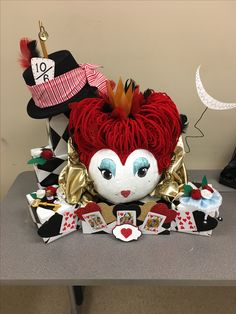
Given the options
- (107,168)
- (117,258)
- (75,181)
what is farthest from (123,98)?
(117,258)

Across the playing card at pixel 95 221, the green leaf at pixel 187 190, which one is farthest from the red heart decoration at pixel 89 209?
the green leaf at pixel 187 190

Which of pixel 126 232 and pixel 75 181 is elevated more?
pixel 75 181

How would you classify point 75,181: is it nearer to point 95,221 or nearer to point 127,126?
point 95,221

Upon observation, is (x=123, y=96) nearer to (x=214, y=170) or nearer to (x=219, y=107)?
(x=219, y=107)

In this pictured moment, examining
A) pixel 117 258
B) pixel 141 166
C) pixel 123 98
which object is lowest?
pixel 117 258

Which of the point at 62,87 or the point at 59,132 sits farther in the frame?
the point at 59,132

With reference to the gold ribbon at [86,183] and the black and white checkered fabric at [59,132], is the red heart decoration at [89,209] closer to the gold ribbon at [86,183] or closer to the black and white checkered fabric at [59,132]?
the gold ribbon at [86,183]

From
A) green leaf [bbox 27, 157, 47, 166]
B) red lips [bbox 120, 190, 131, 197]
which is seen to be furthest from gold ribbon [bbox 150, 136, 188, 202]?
green leaf [bbox 27, 157, 47, 166]

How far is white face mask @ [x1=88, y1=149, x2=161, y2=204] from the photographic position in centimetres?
76

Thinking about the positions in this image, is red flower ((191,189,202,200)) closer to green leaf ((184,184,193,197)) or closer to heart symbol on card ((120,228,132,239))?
green leaf ((184,184,193,197))

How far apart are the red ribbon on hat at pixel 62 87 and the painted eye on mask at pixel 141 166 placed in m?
0.21

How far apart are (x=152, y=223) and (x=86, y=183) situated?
0.20 m

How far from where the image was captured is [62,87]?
81cm

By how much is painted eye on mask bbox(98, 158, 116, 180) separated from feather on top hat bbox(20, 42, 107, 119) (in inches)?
7.0
